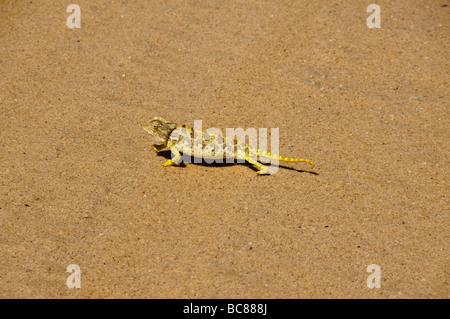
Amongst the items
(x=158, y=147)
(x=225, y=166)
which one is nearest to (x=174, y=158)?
(x=158, y=147)

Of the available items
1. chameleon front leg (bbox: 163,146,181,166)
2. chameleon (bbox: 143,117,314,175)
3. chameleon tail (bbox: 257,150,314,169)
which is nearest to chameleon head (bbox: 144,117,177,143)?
chameleon (bbox: 143,117,314,175)

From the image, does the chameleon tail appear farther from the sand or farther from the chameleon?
the sand

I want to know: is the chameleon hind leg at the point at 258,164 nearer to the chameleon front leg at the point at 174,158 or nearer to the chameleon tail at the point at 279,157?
the chameleon tail at the point at 279,157

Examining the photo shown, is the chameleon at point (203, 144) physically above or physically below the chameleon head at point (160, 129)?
below

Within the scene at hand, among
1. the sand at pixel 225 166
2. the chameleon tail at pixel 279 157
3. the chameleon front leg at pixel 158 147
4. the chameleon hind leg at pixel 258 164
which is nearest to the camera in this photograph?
the sand at pixel 225 166

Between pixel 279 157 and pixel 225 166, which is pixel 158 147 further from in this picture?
pixel 279 157

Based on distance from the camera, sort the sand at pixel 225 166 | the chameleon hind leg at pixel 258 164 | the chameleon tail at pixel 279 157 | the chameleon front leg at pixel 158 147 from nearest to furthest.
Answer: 1. the sand at pixel 225 166
2. the chameleon tail at pixel 279 157
3. the chameleon hind leg at pixel 258 164
4. the chameleon front leg at pixel 158 147

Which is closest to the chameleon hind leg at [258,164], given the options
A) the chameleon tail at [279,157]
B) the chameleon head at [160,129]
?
the chameleon tail at [279,157]
